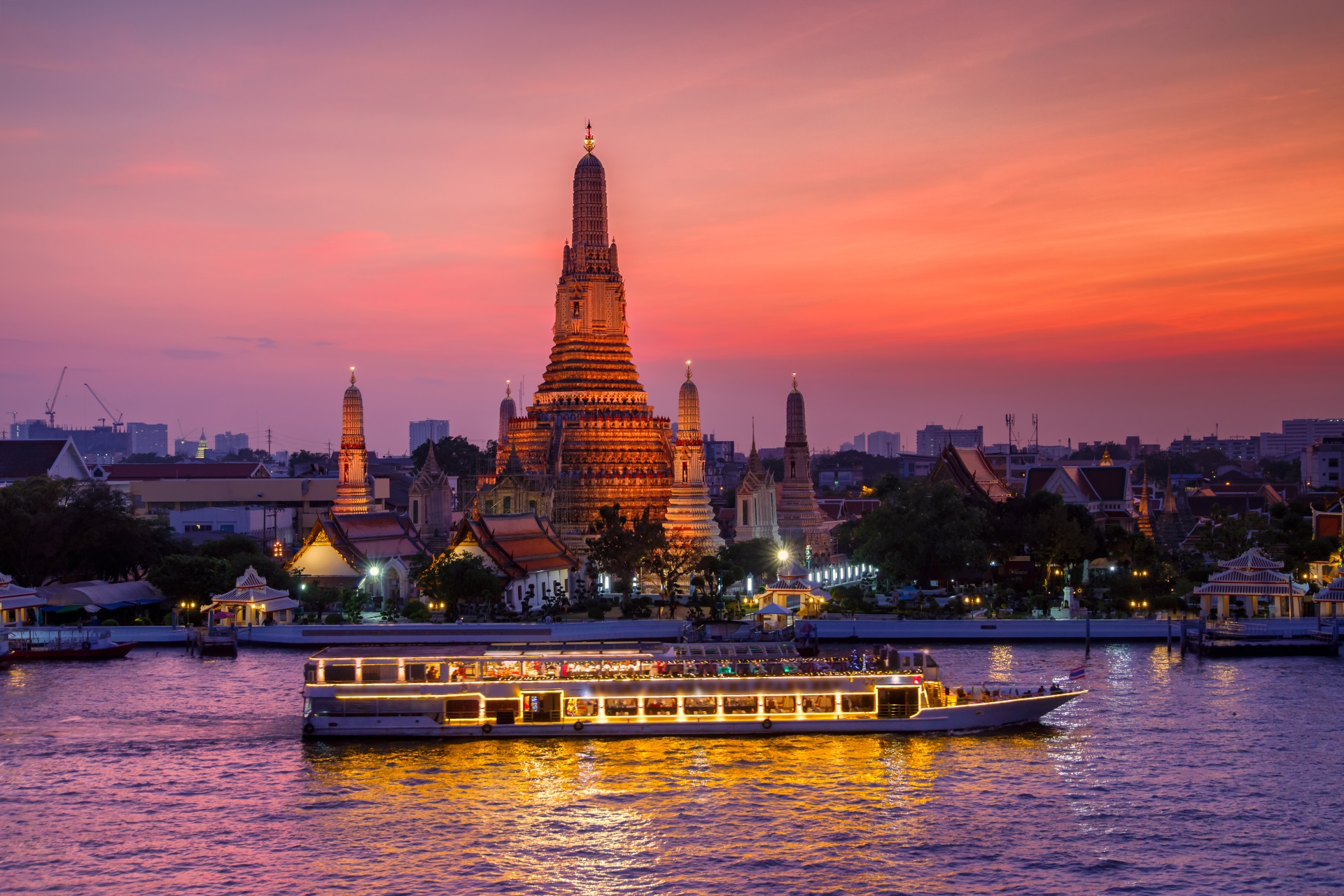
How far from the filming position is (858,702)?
55.4 metres

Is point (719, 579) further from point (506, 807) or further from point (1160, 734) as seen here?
point (506, 807)

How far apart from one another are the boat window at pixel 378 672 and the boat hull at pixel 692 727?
1478mm

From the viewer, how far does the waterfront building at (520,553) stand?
84625 mm

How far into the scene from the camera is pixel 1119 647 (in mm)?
74188

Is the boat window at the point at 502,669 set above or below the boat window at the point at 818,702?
above

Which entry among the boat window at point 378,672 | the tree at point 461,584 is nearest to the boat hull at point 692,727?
the boat window at point 378,672

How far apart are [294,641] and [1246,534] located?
53567mm

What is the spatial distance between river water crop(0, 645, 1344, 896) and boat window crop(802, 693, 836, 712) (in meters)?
1.86

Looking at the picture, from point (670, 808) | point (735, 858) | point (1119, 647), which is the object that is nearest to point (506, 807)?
point (670, 808)

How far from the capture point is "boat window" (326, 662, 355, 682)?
5509 cm

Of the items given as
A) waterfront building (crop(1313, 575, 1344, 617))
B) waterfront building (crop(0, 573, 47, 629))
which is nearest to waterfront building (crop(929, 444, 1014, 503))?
waterfront building (crop(1313, 575, 1344, 617))

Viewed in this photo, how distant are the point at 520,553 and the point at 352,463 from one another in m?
25.2

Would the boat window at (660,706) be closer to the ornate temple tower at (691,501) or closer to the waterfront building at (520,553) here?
the waterfront building at (520,553)

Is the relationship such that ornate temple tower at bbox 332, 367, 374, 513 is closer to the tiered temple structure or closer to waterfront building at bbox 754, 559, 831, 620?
the tiered temple structure
